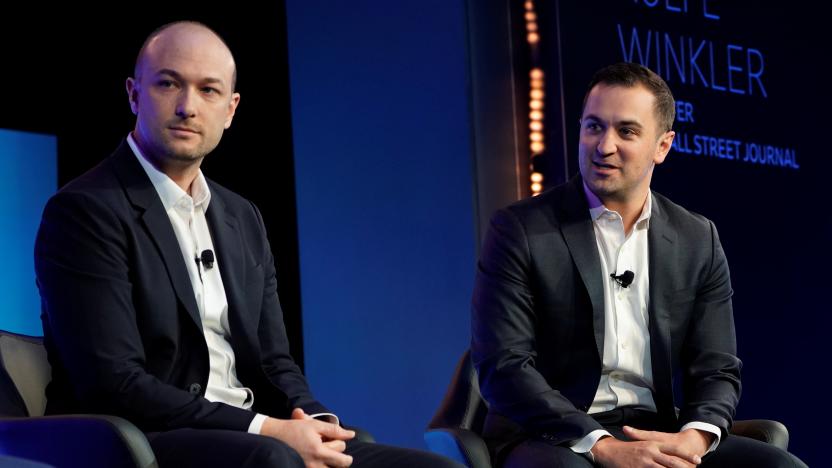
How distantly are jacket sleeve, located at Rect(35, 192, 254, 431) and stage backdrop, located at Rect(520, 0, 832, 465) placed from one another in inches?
105

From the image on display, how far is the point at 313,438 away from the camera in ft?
8.89

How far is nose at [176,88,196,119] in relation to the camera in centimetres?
296

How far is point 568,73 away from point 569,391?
6.61 feet

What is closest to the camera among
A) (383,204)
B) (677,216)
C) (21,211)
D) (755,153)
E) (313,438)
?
(313,438)

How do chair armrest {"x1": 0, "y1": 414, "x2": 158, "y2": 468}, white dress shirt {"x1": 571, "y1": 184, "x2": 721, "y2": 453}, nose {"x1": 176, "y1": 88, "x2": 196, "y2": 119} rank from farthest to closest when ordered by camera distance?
white dress shirt {"x1": 571, "y1": 184, "x2": 721, "y2": 453} < nose {"x1": 176, "y1": 88, "x2": 196, "y2": 119} < chair armrest {"x1": 0, "y1": 414, "x2": 158, "y2": 468}

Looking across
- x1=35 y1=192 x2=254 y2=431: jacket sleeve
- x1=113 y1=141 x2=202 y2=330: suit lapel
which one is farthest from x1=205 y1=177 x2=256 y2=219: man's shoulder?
x1=35 y1=192 x2=254 y2=431: jacket sleeve

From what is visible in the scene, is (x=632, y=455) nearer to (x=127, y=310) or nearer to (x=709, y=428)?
(x=709, y=428)

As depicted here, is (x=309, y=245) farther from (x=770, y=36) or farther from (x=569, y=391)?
(x=770, y=36)

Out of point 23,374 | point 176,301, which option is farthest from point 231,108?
point 23,374

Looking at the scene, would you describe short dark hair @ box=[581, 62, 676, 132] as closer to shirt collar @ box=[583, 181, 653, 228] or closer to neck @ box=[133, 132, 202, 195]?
shirt collar @ box=[583, 181, 653, 228]

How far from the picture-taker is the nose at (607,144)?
3.31 metres

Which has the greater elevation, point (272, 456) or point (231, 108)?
point (231, 108)

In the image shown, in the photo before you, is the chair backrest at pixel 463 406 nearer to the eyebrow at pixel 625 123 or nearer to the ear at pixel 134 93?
the eyebrow at pixel 625 123

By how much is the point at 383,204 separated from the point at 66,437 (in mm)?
2757
